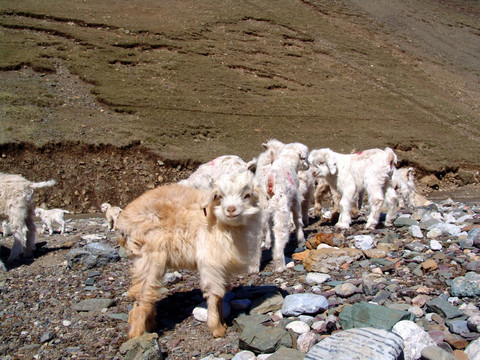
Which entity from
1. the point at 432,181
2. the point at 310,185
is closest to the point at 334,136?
the point at 432,181

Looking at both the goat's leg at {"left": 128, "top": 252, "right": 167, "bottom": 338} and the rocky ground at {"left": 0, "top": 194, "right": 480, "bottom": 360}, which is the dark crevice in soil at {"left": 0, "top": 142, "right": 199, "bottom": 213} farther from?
the goat's leg at {"left": 128, "top": 252, "right": 167, "bottom": 338}

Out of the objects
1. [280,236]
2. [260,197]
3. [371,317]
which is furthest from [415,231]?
[260,197]

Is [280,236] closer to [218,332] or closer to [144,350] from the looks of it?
[218,332]

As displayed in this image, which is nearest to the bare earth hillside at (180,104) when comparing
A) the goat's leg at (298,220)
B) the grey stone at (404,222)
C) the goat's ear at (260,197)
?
the goat's ear at (260,197)

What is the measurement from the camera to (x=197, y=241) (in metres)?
6.14

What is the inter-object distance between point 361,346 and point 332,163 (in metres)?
8.26

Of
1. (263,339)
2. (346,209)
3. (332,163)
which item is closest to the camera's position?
(263,339)

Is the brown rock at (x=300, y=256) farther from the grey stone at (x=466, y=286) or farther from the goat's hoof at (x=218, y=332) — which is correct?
the goat's hoof at (x=218, y=332)

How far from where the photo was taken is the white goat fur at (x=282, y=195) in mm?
8688

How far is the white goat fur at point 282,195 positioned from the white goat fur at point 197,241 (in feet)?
7.12

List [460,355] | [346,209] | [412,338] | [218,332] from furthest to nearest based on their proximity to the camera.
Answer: [346,209] < [218,332] < [412,338] < [460,355]

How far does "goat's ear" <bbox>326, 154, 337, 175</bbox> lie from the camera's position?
490 inches

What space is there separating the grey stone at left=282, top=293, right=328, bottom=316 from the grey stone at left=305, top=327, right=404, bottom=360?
1.24 metres

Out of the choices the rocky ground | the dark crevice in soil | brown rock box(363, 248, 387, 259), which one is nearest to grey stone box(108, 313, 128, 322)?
the rocky ground
